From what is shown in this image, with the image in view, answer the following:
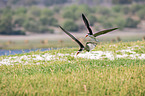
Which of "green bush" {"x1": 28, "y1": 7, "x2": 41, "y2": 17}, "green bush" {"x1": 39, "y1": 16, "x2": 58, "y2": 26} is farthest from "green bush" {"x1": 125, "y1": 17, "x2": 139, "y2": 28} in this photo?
"green bush" {"x1": 28, "y1": 7, "x2": 41, "y2": 17}

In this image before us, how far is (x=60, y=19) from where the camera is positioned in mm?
80625

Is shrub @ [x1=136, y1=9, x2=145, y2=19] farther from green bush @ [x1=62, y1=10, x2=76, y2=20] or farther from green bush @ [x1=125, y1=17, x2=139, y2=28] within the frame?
green bush @ [x1=62, y1=10, x2=76, y2=20]

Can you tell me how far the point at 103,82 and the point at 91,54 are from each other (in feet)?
23.7

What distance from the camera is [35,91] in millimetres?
7938

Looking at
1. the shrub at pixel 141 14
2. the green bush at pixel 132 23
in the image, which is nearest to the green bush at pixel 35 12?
the green bush at pixel 132 23

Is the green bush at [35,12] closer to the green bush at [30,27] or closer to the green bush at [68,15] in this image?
the green bush at [68,15]

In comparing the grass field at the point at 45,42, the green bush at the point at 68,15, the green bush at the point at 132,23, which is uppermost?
the green bush at the point at 68,15

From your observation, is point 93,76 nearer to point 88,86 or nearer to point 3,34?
point 88,86

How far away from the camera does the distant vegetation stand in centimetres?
6488

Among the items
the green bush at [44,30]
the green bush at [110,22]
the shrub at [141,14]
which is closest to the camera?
the green bush at [44,30]

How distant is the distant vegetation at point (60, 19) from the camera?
213 feet

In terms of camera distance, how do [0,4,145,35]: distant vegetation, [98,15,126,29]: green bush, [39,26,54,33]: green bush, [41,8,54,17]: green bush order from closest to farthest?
[0,4,145,35]: distant vegetation
[39,26,54,33]: green bush
[98,15,126,29]: green bush
[41,8,54,17]: green bush

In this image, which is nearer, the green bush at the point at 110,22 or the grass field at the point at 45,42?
the grass field at the point at 45,42

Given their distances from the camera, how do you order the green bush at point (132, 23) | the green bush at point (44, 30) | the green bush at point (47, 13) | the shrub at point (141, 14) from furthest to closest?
the green bush at point (47, 13)
the shrub at point (141, 14)
the green bush at point (132, 23)
the green bush at point (44, 30)
